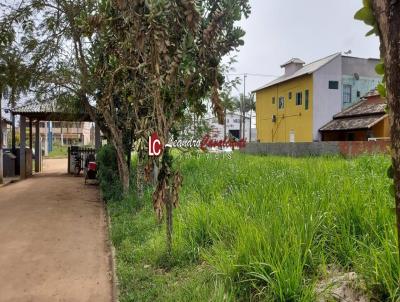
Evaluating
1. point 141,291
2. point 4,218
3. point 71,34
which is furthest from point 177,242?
point 71,34

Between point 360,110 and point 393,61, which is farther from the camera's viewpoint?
point 360,110

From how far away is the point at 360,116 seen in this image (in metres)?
25.2

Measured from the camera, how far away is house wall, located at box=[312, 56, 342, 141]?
27688mm

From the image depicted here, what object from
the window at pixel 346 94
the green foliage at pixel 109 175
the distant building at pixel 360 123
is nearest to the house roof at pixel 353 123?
the distant building at pixel 360 123

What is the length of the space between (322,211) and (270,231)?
70 centimetres

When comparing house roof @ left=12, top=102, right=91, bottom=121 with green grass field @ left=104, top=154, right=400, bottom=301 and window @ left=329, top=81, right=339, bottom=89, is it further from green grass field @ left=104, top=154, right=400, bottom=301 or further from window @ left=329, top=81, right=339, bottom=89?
window @ left=329, top=81, right=339, bottom=89

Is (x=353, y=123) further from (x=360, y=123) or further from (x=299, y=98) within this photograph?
(x=299, y=98)

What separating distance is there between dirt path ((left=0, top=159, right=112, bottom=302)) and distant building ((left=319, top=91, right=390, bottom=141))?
16.3m

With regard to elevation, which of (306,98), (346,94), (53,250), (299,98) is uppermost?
(346,94)

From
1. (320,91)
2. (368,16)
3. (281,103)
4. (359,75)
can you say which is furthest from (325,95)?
(368,16)

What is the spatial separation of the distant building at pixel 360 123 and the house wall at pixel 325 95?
42 centimetres

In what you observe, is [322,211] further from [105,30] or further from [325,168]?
[105,30]

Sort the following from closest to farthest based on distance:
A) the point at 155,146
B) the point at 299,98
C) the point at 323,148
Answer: the point at 155,146, the point at 323,148, the point at 299,98

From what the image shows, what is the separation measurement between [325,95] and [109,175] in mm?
19661
